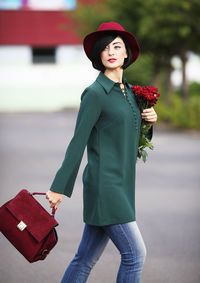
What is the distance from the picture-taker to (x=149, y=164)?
39.7 ft

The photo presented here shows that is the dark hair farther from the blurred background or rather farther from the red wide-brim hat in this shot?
the blurred background

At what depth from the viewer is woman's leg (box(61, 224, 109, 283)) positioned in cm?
356

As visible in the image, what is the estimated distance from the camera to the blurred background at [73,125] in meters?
5.48

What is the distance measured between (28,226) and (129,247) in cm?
58

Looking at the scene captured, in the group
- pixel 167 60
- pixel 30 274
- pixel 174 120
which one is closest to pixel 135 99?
pixel 30 274

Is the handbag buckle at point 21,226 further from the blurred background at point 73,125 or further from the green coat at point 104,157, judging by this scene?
the blurred background at point 73,125

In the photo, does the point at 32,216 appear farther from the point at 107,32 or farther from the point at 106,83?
the point at 107,32

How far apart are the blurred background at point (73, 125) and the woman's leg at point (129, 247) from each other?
139 centimetres

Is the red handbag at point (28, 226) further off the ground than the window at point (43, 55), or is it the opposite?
the red handbag at point (28, 226)

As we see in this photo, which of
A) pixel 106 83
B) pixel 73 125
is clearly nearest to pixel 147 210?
pixel 106 83

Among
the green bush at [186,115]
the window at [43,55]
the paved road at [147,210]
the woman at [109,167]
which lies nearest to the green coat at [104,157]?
the woman at [109,167]

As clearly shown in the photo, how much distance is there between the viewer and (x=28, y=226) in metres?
3.48

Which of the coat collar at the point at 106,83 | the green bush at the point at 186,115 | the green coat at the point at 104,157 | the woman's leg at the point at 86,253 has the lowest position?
the green bush at the point at 186,115

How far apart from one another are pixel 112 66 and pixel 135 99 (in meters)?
0.25
